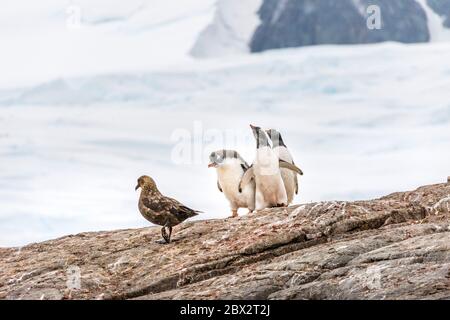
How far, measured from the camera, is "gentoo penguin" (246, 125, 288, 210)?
78.4 feet

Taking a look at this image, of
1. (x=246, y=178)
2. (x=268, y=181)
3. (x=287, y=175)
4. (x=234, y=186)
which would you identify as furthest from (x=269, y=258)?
(x=287, y=175)

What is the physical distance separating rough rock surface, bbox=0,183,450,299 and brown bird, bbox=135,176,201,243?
397mm

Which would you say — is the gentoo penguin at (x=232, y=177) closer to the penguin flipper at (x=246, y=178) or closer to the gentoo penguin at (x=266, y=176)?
the penguin flipper at (x=246, y=178)

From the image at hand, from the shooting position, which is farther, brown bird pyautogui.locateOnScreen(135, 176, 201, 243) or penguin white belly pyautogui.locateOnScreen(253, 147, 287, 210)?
penguin white belly pyautogui.locateOnScreen(253, 147, 287, 210)

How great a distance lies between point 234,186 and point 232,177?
0.21 meters

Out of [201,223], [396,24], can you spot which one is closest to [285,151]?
[201,223]

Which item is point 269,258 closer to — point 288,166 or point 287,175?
point 288,166

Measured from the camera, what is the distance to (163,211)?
67.8ft

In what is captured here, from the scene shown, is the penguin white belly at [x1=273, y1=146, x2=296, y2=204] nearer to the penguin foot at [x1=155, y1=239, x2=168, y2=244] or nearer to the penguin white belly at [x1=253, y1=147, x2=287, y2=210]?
the penguin white belly at [x1=253, y1=147, x2=287, y2=210]

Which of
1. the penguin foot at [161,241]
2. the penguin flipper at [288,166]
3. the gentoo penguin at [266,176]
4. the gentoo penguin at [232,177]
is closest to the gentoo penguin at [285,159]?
the penguin flipper at [288,166]

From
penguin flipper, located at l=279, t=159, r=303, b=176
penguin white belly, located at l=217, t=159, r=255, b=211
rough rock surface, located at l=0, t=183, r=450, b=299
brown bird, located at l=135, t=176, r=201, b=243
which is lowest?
rough rock surface, located at l=0, t=183, r=450, b=299

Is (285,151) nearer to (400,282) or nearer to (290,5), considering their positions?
(400,282)

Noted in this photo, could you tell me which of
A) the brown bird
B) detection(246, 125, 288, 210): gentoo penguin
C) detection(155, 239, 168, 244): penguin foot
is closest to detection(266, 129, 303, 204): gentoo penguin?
detection(246, 125, 288, 210): gentoo penguin
